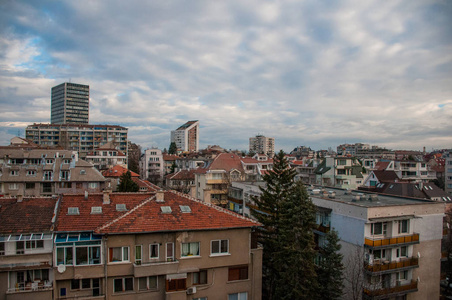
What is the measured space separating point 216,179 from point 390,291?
3481cm

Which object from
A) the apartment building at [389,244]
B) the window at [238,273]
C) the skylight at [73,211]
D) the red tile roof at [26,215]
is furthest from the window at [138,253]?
the apartment building at [389,244]

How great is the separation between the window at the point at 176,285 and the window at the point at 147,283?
2.94 feet

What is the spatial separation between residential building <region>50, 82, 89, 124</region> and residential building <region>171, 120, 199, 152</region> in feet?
148

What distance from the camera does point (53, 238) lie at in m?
17.4

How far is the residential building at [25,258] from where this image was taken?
56.0 feet

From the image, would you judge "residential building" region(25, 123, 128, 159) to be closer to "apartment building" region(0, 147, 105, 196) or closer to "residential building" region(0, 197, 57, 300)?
"apartment building" region(0, 147, 105, 196)

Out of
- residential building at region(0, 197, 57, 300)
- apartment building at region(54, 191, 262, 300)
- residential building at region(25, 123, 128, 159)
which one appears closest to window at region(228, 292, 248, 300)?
apartment building at region(54, 191, 262, 300)

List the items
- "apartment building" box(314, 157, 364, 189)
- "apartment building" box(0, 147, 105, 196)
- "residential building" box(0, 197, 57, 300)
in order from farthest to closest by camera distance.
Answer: "apartment building" box(314, 157, 364, 189) < "apartment building" box(0, 147, 105, 196) < "residential building" box(0, 197, 57, 300)

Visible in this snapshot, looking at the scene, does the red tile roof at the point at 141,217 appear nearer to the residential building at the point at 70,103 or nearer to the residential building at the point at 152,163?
the residential building at the point at 152,163

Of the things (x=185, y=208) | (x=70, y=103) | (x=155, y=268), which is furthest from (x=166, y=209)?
(x=70, y=103)

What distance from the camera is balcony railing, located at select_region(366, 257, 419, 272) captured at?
2206 centimetres

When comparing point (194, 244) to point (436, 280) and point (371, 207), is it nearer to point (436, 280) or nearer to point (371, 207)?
point (371, 207)

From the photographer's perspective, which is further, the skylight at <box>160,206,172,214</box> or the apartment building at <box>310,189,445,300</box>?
the apartment building at <box>310,189,445,300</box>

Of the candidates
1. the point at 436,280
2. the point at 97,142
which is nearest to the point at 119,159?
the point at 97,142
